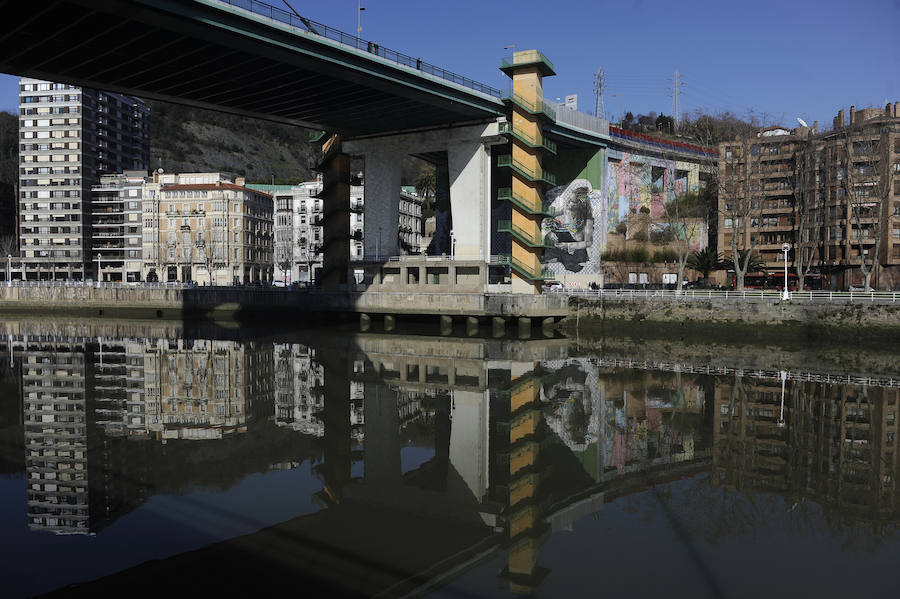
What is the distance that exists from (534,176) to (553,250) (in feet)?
59.1

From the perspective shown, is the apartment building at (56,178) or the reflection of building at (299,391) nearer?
the reflection of building at (299,391)

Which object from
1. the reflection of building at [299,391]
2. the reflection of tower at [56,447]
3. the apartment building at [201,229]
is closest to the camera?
the reflection of tower at [56,447]

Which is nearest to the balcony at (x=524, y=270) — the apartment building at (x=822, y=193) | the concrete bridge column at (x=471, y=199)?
the concrete bridge column at (x=471, y=199)

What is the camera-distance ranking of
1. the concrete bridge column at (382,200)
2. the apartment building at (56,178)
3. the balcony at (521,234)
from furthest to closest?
1. the apartment building at (56,178)
2. the concrete bridge column at (382,200)
3. the balcony at (521,234)

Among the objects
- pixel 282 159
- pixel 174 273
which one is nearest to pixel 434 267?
pixel 174 273

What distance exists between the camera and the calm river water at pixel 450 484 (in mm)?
9156

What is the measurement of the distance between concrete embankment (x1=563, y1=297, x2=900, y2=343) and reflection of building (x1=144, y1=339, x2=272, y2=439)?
23.1 m

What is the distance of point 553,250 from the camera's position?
67.0 m

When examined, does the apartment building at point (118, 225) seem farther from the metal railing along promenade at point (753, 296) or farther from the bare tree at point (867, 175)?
the bare tree at point (867, 175)

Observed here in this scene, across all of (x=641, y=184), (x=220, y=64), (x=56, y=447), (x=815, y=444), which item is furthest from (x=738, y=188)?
(x=56, y=447)

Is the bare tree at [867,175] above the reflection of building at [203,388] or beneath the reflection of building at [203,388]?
above

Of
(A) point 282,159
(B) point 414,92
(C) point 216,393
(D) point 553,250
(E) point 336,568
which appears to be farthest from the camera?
(A) point 282,159

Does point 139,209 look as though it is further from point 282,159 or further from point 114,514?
point 114,514

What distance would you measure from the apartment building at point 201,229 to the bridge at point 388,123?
38.5 m
